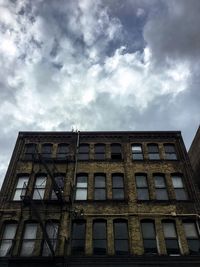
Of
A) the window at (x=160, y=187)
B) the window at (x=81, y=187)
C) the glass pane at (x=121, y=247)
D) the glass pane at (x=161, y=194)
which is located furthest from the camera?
the window at (x=81, y=187)

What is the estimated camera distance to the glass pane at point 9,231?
18433 mm

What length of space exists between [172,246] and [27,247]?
9031 mm

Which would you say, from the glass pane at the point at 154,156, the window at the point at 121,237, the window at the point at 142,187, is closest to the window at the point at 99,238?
the window at the point at 121,237

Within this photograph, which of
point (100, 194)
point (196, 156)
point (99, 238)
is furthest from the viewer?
point (196, 156)

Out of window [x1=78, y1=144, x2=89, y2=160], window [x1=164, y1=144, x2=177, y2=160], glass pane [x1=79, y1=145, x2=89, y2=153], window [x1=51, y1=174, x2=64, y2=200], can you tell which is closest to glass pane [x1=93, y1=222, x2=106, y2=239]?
window [x1=51, y1=174, x2=64, y2=200]

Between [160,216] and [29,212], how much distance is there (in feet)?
28.9

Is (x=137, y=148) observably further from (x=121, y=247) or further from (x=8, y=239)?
(x=8, y=239)

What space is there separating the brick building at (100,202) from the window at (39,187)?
0.08 meters

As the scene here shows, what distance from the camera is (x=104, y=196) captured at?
811 inches

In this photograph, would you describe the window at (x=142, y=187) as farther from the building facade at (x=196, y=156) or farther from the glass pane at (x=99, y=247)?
the building facade at (x=196, y=156)

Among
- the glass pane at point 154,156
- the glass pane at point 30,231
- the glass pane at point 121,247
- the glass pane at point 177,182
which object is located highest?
the glass pane at point 154,156

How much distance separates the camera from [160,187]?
69.1ft

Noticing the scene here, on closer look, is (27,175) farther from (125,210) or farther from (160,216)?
(160,216)

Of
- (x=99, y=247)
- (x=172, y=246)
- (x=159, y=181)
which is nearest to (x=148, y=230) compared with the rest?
(x=172, y=246)
